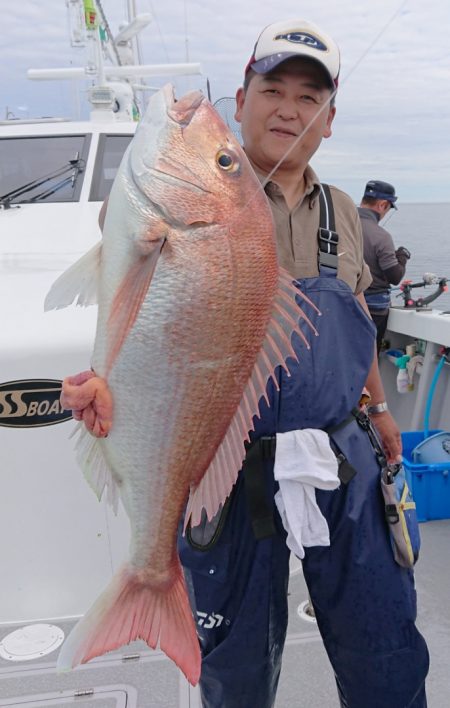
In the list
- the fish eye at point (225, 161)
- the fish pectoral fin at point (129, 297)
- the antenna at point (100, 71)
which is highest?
the antenna at point (100, 71)

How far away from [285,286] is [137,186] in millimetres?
413

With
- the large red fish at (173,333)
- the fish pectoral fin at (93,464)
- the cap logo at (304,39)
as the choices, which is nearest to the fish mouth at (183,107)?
the large red fish at (173,333)

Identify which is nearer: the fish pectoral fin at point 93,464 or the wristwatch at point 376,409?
the fish pectoral fin at point 93,464

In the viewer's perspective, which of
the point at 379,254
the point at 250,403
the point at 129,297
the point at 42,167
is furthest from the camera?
the point at 379,254

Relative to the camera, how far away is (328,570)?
1.77 metres

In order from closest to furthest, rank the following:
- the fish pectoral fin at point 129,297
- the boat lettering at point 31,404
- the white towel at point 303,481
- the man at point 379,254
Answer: the fish pectoral fin at point 129,297 → the white towel at point 303,481 → the boat lettering at point 31,404 → the man at point 379,254

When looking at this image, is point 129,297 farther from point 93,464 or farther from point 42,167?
point 42,167

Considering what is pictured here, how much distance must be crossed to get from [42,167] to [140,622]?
13.9 ft

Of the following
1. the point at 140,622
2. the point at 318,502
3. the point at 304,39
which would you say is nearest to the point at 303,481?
the point at 318,502

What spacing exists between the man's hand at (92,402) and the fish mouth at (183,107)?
62 cm

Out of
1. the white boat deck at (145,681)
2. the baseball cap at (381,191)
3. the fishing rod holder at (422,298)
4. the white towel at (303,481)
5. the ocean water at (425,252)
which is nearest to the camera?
the white towel at (303,481)

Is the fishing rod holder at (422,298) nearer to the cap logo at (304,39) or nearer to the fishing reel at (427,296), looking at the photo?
the fishing reel at (427,296)

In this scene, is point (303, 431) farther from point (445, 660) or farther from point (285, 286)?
point (445, 660)

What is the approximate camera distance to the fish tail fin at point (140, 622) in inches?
55.9
